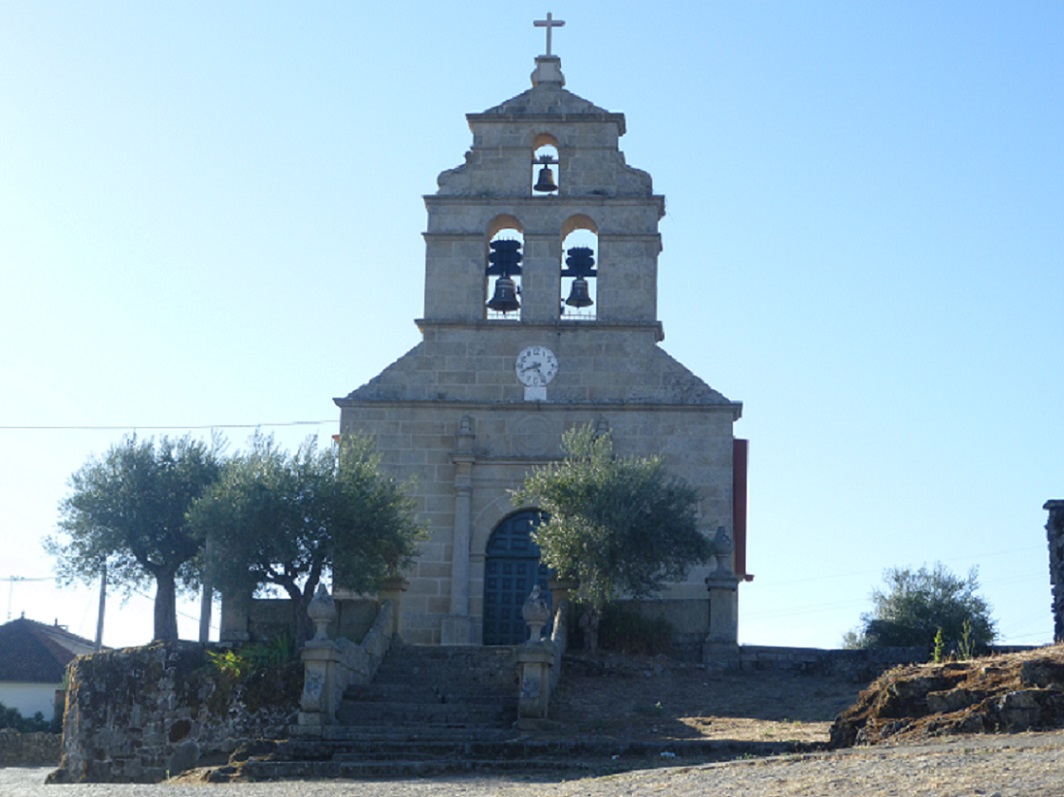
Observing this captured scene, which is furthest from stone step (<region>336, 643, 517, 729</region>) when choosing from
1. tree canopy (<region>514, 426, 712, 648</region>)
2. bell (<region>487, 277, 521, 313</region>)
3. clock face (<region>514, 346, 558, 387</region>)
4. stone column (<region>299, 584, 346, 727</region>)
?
bell (<region>487, 277, 521, 313</region>)

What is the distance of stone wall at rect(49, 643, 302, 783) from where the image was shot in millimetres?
21891

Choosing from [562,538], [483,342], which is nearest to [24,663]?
[483,342]

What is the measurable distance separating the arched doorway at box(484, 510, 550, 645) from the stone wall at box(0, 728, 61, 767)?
1306cm

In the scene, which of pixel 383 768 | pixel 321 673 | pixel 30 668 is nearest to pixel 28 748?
pixel 30 668

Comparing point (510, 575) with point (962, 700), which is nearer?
point (962, 700)

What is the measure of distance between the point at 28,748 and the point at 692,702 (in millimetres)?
20707

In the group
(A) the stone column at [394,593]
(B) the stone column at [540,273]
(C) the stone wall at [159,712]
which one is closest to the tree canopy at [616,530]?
(A) the stone column at [394,593]

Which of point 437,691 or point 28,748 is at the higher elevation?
point 437,691

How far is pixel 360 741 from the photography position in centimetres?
1923

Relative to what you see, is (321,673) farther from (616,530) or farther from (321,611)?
(616,530)

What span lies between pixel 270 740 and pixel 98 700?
5174 millimetres

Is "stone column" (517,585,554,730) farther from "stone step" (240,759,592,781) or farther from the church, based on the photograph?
the church

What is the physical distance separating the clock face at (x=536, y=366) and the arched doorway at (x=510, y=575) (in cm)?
247

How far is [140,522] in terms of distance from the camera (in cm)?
2941
